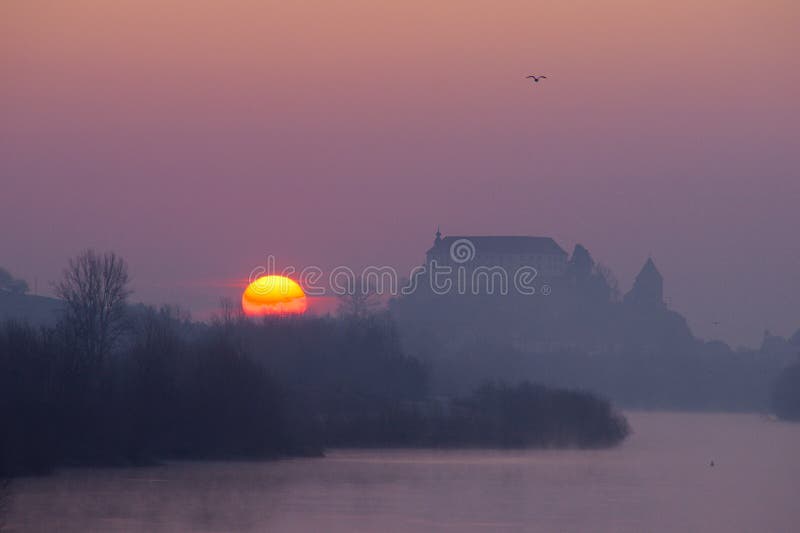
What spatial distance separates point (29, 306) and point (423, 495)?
91.6 meters

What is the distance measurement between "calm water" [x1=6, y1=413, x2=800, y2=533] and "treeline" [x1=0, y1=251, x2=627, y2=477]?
4.82 feet

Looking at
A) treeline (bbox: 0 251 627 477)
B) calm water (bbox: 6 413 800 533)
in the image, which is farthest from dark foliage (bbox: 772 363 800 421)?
calm water (bbox: 6 413 800 533)

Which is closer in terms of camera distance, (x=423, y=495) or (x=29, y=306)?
(x=423, y=495)

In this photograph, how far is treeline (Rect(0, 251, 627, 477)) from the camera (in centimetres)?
4541

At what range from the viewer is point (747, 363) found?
151750 millimetres

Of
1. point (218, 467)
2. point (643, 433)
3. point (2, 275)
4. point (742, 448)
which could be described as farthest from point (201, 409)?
point (2, 275)

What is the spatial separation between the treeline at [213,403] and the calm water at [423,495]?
147 centimetres

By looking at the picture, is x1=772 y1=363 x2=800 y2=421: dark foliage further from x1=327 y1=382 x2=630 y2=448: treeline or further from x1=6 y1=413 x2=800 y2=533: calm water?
x1=6 y1=413 x2=800 y2=533: calm water

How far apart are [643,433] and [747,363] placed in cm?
7342

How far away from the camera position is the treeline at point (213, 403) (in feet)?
149

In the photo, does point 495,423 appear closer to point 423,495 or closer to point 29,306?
point 423,495

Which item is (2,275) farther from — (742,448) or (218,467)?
(218,467)

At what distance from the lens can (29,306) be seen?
127375 millimetres

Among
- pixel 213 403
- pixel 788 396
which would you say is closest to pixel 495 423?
pixel 213 403
